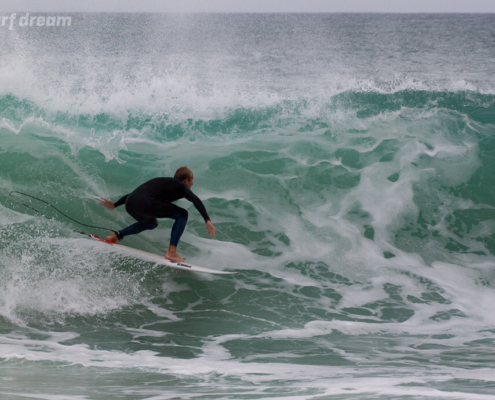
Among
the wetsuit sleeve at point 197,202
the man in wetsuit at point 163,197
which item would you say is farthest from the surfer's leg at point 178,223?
the wetsuit sleeve at point 197,202

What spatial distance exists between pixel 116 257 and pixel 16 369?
2.37 metres

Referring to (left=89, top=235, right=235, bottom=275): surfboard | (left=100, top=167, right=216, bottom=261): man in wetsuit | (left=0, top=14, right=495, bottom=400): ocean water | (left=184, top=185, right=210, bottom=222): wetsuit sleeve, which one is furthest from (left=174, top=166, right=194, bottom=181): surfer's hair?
(left=0, top=14, right=495, bottom=400): ocean water

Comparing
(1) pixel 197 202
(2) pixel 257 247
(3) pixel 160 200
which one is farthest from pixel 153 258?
(2) pixel 257 247

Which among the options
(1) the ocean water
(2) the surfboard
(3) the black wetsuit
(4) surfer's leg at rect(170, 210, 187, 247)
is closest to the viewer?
(1) the ocean water

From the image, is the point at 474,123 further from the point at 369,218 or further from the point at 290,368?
the point at 290,368

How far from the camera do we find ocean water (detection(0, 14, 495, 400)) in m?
3.64

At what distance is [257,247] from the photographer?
6.54 metres

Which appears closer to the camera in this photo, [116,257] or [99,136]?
[116,257]

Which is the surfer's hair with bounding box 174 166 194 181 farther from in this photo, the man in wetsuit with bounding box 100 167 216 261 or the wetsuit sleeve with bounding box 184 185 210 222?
the wetsuit sleeve with bounding box 184 185 210 222

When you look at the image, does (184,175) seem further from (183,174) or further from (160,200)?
(160,200)

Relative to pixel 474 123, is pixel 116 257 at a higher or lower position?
lower

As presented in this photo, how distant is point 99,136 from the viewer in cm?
873

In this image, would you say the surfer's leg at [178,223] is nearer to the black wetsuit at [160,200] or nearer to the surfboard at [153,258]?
the black wetsuit at [160,200]

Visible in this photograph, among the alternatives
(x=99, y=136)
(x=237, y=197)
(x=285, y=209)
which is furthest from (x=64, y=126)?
(x=285, y=209)
